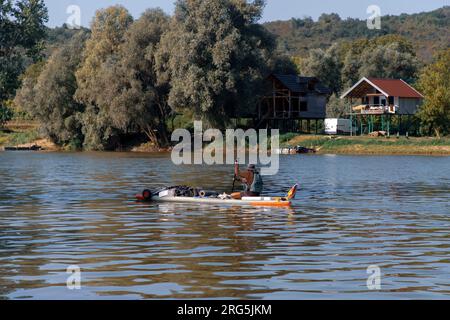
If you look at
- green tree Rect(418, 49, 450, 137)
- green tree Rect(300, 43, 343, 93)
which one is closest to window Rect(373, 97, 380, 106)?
green tree Rect(418, 49, 450, 137)

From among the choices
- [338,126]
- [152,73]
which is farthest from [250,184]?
[338,126]

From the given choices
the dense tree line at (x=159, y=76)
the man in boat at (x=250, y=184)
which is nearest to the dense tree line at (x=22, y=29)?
the man in boat at (x=250, y=184)

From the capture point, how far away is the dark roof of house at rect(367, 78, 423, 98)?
4190 inches

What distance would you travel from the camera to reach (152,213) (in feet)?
110

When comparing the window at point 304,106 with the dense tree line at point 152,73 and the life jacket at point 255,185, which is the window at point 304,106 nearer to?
the dense tree line at point 152,73

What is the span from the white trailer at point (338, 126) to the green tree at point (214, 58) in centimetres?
1247

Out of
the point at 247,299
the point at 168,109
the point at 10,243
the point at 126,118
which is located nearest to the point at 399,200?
the point at 10,243

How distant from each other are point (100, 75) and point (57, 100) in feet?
30.1

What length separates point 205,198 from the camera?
36344 millimetres

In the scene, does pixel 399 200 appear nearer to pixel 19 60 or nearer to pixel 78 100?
pixel 19 60

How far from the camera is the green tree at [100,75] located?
105 meters

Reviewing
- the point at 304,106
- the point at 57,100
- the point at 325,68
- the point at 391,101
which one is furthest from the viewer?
the point at 325,68

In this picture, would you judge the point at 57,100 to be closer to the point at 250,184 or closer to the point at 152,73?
the point at 152,73

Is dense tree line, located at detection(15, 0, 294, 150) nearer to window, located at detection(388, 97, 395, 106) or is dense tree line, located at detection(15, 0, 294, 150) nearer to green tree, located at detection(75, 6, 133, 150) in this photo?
green tree, located at detection(75, 6, 133, 150)
